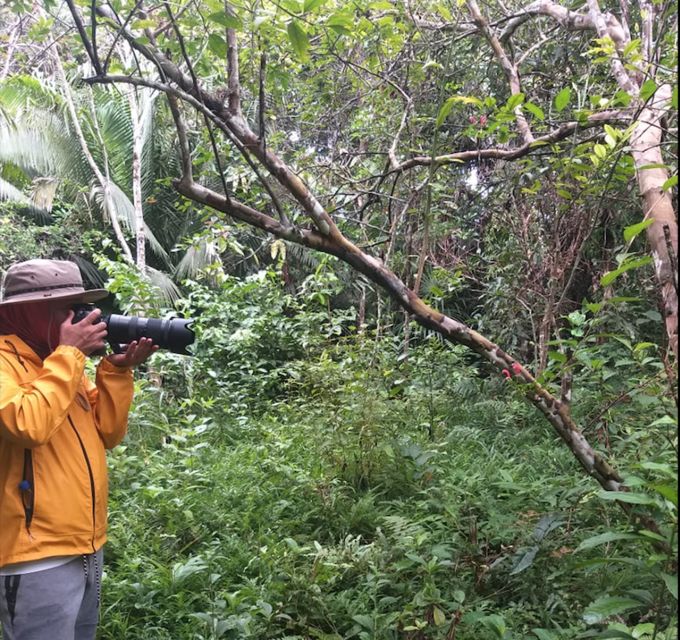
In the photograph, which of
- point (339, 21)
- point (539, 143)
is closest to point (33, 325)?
point (339, 21)

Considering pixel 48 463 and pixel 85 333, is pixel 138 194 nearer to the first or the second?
pixel 85 333

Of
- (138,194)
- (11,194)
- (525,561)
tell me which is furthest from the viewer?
(11,194)

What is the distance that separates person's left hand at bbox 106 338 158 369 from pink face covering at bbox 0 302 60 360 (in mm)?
201

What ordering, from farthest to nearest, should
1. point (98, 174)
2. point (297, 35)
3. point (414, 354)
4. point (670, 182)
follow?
point (98, 174) < point (414, 354) < point (297, 35) < point (670, 182)

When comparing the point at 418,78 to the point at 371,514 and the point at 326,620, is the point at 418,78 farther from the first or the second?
the point at 326,620

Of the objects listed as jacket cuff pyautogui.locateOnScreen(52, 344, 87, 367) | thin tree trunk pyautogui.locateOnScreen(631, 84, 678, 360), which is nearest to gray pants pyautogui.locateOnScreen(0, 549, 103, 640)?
jacket cuff pyautogui.locateOnScreen(52, 344, 87, 367)

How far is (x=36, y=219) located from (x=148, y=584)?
755 centimetres

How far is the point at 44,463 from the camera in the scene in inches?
58.9

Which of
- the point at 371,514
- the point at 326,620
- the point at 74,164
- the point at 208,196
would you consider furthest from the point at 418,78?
the point at 74,164

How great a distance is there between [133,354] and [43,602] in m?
0.68

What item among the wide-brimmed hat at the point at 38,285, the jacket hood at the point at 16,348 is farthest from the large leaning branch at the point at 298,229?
the jacket hood at the point at 16,348

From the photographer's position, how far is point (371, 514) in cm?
287

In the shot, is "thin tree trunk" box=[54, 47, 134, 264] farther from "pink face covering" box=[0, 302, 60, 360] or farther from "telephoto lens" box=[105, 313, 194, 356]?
"pink face covering" box=[0, 302, 60, 360]

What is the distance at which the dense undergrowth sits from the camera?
1.96 m
